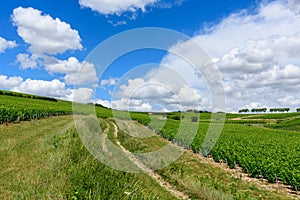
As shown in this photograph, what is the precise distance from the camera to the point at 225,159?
877 inches

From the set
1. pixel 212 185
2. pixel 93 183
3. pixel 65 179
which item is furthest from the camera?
pixel 212 185

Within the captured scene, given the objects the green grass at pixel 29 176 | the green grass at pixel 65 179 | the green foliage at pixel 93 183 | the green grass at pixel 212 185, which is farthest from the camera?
the green grass at pixel 212 185

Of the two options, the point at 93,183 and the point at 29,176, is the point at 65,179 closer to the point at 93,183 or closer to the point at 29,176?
the point at 93,183

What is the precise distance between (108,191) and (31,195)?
194 centimetres

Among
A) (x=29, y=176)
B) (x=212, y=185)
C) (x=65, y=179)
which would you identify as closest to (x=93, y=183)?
(x=65, y=179)

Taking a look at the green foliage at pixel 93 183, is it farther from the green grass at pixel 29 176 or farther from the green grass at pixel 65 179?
the green grass at pixel 29 176

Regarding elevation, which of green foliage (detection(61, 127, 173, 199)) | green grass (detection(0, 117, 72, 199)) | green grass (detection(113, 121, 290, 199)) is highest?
green foliage (detection(61, 127, 173, 199))

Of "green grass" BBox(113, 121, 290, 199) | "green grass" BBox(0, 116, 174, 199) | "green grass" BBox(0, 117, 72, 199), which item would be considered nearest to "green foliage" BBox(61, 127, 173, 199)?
"green grass" BBox(0, 116, 174, 199)

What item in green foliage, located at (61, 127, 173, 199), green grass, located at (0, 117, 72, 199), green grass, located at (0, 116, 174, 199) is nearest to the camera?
green foliage, located at (61, 127, 173, 199)

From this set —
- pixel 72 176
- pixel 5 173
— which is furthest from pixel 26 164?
pixel 72 176

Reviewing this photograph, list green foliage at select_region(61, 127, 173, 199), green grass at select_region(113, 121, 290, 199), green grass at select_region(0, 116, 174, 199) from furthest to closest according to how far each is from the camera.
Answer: green grass at select_region(113, 121, 290, 199) → green grass at select_region(0, 116, 174, 199) → green foliage at select_region(61, 127, 173, 199)

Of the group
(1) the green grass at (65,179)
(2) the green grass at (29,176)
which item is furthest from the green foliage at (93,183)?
(2) the green grass at (29,176)

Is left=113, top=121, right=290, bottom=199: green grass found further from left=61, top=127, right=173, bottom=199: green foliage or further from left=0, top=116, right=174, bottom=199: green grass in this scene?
left=61, top=127, right=173, bottom=199: green foliage

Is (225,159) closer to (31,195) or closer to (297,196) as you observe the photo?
(297,196)
